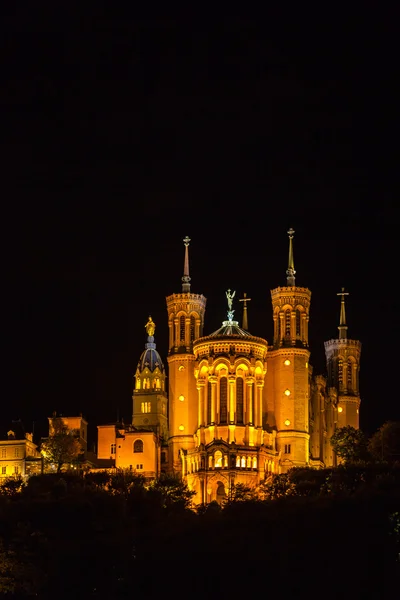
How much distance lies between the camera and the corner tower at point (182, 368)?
591 ft

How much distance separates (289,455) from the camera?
17688 cm

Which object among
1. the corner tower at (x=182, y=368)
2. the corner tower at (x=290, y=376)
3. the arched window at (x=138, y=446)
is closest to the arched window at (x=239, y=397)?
the corner tower at (x=290, y=376)

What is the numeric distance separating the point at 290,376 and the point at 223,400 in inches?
306

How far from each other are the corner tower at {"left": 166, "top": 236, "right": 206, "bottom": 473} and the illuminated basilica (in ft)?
0.33

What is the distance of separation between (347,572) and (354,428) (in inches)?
3011

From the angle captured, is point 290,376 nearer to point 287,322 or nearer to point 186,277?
point 287,322

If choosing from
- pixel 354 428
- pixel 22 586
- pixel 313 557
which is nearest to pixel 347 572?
pixel 313 557

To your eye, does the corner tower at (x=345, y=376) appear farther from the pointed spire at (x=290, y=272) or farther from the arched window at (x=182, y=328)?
the arched window at (x=182, y=328)

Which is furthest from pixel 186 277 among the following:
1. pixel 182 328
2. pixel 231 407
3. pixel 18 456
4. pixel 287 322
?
pixel 18 456

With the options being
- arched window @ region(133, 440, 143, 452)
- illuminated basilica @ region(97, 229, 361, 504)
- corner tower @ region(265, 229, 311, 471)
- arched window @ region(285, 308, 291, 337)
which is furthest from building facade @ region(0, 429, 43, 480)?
arched window @ region(285, 308, 291, 337)

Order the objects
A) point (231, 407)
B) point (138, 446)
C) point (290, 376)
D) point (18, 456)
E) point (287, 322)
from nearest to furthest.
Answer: point (231, 407), point (290, 376), point (287, 322), point (138, 446), point (18, 456)

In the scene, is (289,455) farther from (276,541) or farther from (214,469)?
(276,541)

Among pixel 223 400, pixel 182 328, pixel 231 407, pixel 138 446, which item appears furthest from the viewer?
pixel 182 328

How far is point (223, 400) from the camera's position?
176 m
